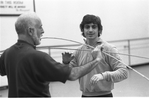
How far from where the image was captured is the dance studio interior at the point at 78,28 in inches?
141

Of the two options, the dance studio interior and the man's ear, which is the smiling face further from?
the dance studio interior

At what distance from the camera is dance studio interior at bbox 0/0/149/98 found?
3.58m

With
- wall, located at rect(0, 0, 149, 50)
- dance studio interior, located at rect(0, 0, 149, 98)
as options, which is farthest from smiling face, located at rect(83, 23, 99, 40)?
wall, located at rect(0, 0, 149, 50)

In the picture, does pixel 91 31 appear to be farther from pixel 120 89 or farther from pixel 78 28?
pixel 78 28

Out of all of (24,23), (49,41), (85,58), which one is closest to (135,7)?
(49,41)

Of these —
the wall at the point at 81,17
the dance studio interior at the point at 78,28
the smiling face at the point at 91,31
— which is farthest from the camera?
the wall at the point at 81,17

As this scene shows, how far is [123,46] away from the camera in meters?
5.21

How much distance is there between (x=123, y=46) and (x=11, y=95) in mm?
4471

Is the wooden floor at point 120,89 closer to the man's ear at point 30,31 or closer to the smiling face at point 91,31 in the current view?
the smiling face at point 91,31

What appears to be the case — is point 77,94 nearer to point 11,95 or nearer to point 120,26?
point 11,95

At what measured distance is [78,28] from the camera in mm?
4426

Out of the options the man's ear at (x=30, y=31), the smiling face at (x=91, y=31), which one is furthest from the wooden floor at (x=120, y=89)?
the man's ear at (x=30, y=31)

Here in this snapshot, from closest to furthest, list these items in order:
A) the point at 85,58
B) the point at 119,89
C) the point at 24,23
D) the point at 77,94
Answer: the point at 24,23, the point at 85,58, the point at 77,94, the point at 119,89

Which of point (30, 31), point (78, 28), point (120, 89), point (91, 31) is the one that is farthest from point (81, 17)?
point (30, 31)
